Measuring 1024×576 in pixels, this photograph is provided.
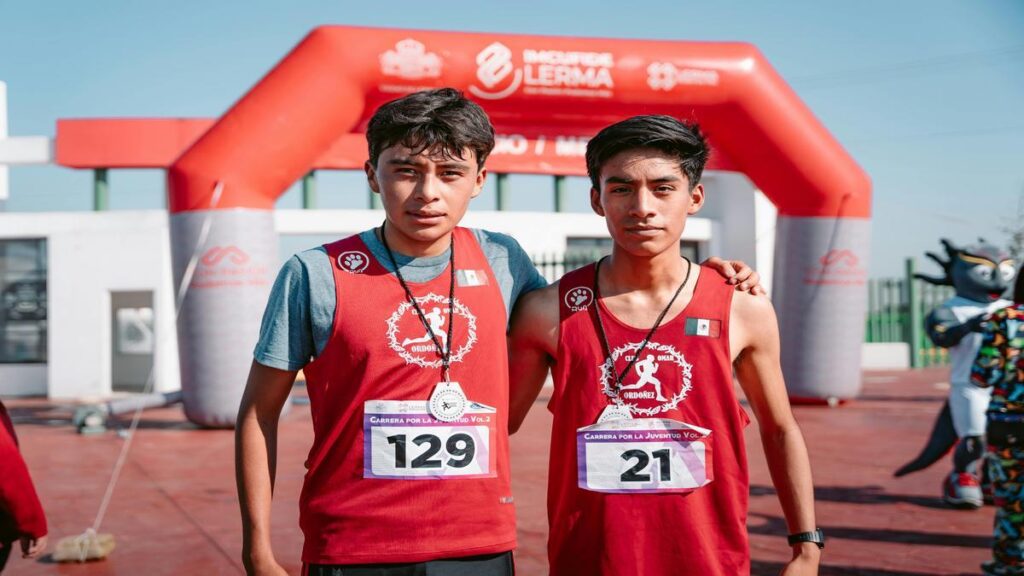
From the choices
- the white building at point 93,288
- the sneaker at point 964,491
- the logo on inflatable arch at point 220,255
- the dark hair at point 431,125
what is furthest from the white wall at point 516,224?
the dark hair at point 431,125

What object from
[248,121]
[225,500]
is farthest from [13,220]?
[225,500]

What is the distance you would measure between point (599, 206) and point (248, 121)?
269 inches

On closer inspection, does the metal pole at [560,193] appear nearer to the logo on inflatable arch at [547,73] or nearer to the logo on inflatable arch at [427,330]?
the logo on inflatable arch at [547,73]

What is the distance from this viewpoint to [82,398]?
13883mm

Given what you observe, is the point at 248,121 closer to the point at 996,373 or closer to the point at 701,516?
the point at 996,373

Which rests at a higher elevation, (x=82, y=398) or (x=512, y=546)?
(x=512, y=546)

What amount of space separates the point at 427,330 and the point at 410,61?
7.07 metres

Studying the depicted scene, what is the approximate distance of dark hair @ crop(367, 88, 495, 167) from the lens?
6.38 feet

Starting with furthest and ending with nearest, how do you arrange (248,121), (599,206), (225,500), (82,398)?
(82,398)
(248,121)
(225,500)
(599,206)

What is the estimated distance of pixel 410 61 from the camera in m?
8.61

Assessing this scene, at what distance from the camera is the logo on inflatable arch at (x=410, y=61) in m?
8.56

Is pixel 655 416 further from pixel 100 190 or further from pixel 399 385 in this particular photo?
pixel 100 190

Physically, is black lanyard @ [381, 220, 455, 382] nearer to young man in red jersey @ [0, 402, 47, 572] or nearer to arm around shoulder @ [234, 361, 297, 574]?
arm around shoulder @ [234, 361, 297, 574]

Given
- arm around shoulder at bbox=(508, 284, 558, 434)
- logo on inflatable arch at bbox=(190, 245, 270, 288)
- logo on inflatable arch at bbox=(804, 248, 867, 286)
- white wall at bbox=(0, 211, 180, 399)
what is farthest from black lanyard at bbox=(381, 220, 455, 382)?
white wall at bbox=(0, 211, 180, 399)
